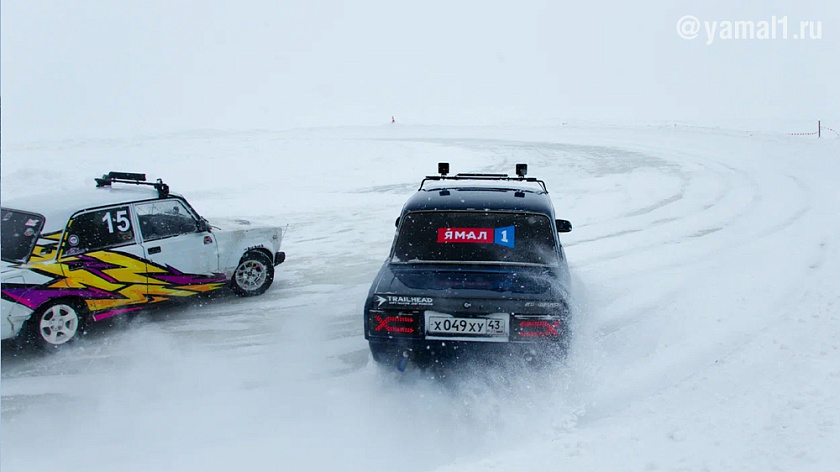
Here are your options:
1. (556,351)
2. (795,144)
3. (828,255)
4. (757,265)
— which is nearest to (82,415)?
(556,351)

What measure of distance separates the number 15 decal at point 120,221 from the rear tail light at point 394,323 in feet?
11.4

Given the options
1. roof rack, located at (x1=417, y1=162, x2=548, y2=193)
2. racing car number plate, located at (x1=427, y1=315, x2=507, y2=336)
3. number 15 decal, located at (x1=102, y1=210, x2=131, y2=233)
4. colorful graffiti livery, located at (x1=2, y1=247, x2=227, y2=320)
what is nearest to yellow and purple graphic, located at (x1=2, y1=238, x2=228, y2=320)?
colorful graffiti livery, located at (x1=2, y1=247, x2=227, y2=320)

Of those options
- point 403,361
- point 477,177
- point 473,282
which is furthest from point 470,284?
point 477,177

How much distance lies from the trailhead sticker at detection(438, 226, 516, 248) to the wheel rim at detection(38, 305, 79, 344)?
3.64 m

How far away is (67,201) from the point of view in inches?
269

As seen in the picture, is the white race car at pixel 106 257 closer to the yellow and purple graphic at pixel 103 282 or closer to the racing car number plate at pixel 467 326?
the yellow and purple graphic at pixel 103 282

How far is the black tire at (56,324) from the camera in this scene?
6.22m

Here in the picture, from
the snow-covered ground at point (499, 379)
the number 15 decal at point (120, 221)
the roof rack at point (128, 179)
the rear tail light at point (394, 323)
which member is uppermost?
the roof rack at point (128, 179)

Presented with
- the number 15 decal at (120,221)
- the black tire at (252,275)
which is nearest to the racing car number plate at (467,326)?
the number 15 decal at (120,221)

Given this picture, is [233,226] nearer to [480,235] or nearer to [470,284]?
[480,235]

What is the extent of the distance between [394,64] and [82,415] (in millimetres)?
70908

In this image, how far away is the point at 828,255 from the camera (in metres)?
8.99

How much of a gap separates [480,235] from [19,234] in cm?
432

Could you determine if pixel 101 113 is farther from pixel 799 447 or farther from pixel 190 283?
pixel 799 447
